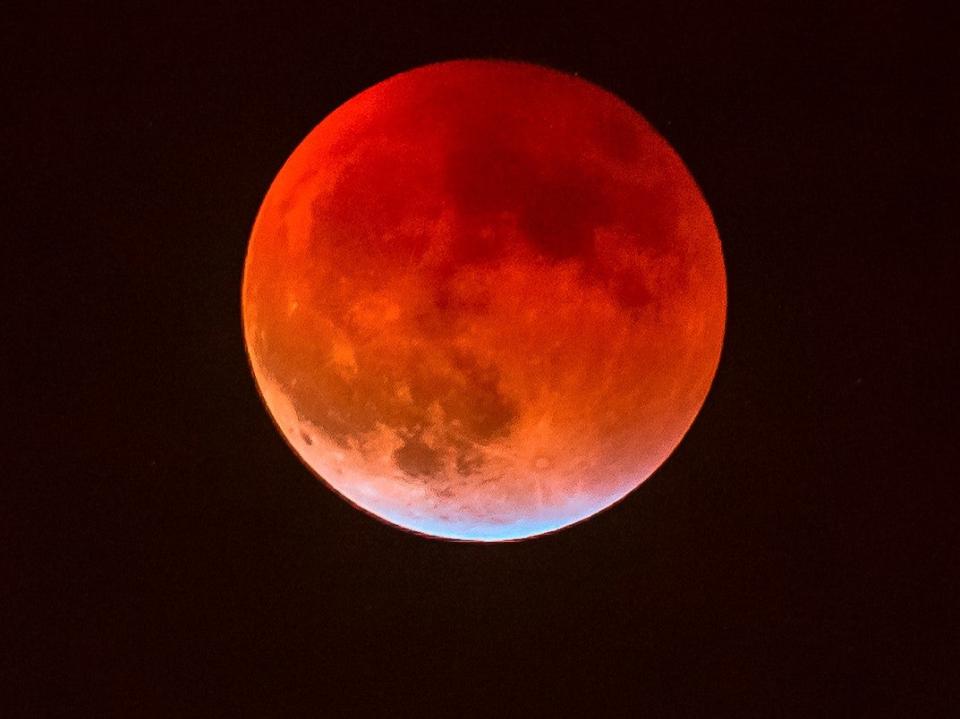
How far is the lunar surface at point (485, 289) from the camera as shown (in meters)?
3.72

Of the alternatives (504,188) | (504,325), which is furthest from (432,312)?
(504,188)

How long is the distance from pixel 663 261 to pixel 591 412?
66 cm

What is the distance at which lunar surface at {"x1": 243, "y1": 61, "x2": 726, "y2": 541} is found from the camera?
3.72 m

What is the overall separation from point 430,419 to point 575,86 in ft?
4.92

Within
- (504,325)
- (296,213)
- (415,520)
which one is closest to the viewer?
(504,325)

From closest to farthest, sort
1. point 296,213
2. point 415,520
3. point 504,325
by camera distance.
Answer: point 504,325
point 296,213
point 415,520

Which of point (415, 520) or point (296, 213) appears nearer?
point (296, 213)

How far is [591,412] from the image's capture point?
3.90 m

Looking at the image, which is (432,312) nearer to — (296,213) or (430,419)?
(430,419)

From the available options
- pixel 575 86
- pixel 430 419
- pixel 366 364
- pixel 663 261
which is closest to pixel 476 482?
pixel 430 419

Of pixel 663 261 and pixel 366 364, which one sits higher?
pixel 663 261

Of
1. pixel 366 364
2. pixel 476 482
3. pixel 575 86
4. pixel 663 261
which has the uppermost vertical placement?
pixel 575 86

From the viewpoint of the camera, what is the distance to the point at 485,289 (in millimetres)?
3699

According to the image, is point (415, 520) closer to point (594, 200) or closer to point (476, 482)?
point (476, 482)
